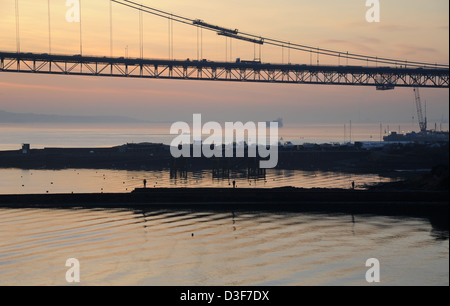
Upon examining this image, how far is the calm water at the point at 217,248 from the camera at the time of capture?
27656mm

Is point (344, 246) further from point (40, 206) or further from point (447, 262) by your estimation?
point (40, 206)

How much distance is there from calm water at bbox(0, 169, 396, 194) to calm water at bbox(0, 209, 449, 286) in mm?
22870

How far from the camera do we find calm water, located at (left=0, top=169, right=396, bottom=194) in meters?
67.2

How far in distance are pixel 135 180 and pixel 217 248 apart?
42913 millimetres

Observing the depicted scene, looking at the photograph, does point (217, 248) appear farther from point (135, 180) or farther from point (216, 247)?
point (135, 180)

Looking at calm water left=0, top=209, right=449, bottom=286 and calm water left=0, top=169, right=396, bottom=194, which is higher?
calm water left=0, top=169, right=396, bottom=194

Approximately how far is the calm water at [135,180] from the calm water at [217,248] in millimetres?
22870

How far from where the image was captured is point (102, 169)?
95500 millimetres

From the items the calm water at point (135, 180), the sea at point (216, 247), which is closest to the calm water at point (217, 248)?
the sea at point (216, 247)

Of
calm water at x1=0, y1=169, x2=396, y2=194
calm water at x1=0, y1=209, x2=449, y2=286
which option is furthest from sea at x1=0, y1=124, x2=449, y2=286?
calm water at x1=0, y1=169, x2=396, y2=194

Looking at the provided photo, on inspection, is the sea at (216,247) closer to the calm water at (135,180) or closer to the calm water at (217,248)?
the calm water at (217,248)

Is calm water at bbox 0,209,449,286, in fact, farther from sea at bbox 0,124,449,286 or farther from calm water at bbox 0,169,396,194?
calm water at bbox 0,169,396,194

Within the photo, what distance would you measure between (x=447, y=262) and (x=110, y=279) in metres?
16.3

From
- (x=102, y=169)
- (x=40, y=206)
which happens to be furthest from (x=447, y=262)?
(x=102, y=169)
